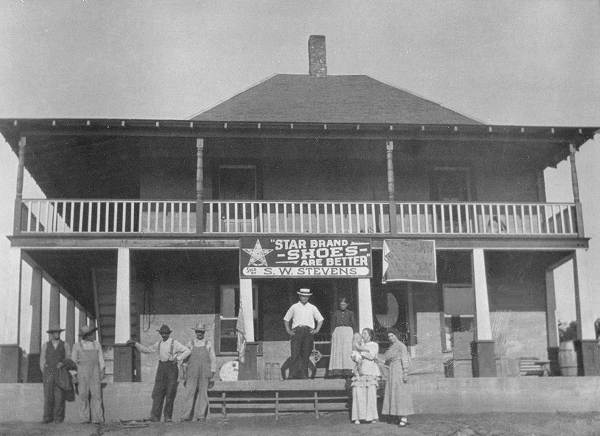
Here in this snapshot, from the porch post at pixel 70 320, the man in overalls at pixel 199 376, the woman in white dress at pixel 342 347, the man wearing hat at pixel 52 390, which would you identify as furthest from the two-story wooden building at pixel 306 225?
the man in overalls at pixel 199 376

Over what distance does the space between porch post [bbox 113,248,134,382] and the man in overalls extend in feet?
8.32

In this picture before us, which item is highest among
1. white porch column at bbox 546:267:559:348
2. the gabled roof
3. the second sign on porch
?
the gabled roof

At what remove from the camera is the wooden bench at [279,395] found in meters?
15.2

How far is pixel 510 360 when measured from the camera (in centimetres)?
2020

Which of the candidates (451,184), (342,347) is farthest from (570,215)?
(342,347)

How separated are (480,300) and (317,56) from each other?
1050 centimetres

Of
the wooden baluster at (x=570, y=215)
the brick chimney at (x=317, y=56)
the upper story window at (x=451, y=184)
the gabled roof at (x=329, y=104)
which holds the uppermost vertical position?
the brick chimney at (x=317, y=56)

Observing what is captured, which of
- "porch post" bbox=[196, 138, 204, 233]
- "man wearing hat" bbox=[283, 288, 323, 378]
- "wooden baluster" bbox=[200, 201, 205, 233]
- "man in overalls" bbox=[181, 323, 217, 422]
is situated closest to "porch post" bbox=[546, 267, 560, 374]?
"man wearing hat" bbox=[283, 288, 323, 378]

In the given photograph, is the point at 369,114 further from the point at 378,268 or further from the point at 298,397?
the point at 298,397

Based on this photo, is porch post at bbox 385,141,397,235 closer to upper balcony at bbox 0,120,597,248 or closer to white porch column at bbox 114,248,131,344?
upper balcony at bbox 0,120,597,248

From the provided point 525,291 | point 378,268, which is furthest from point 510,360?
point 378,268

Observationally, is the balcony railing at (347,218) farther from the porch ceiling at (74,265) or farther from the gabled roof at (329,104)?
the gabled roof at (329,104)

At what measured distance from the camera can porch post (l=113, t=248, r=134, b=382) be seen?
56.1ft

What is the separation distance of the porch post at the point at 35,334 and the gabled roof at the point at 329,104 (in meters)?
6.00
